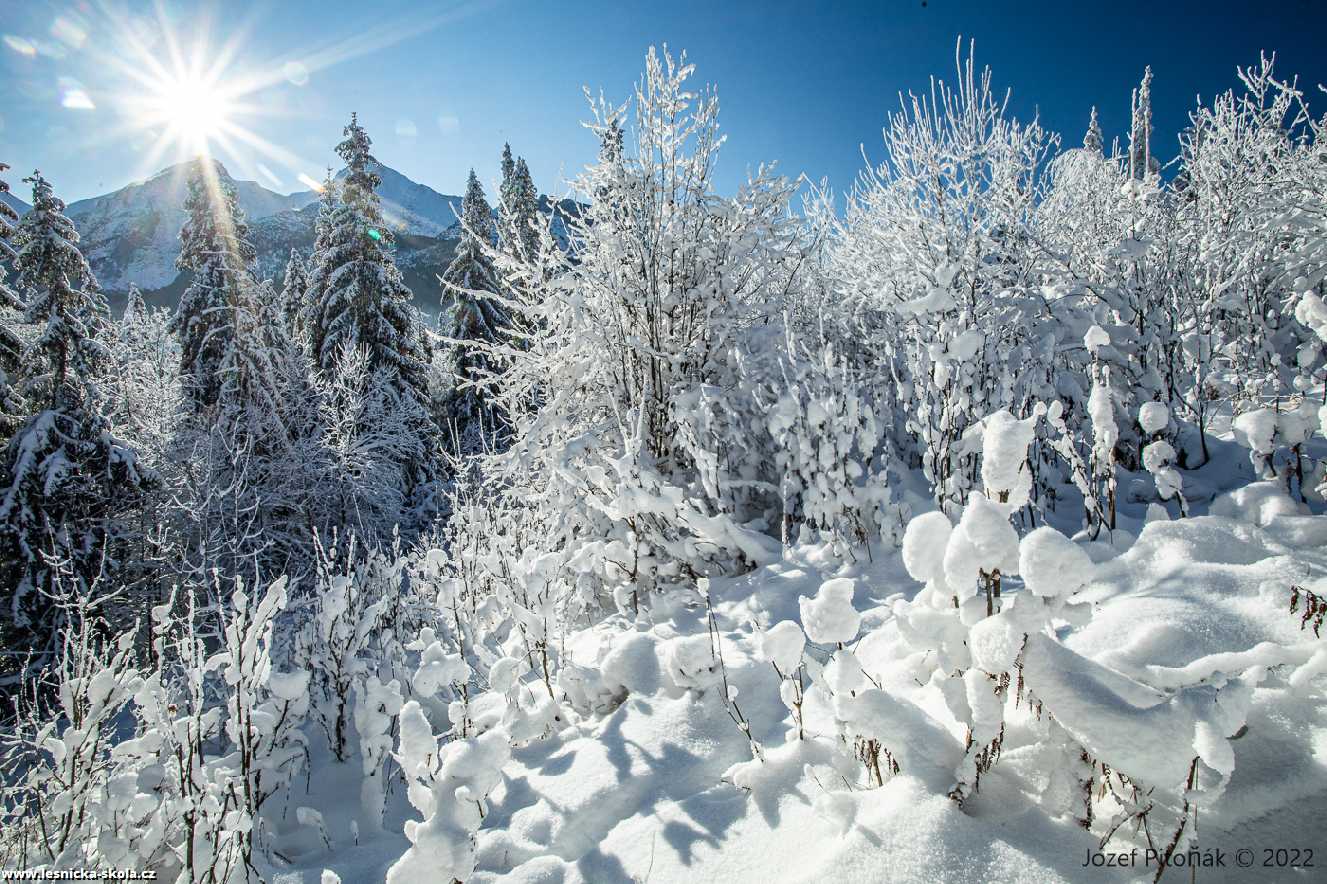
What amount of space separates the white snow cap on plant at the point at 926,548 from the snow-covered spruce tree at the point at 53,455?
41.7ft

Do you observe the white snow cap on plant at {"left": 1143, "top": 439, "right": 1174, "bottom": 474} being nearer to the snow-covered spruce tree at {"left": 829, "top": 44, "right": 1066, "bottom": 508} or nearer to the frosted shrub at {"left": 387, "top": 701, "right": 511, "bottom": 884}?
the snow-covered spruce tree at {"left": 829, "top": 44, "right": 1066, "bottom": 508}

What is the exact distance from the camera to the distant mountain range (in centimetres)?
8494

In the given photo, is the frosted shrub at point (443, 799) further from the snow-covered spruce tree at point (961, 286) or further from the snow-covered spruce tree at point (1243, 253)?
the snow-covered spruce tree at point (1243, 253)

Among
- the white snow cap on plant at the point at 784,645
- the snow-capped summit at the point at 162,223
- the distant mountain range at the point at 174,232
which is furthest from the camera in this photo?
the snow-capped summit at the point at 162,223

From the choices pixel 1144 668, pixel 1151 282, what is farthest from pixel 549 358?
pixel 1151 282

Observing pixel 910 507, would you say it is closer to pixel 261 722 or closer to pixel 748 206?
pixel 748 206

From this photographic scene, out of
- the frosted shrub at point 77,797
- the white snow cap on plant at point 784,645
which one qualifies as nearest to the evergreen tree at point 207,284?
the frosted shrub at point 77,797

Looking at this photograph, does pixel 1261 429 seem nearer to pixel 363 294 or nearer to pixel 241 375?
pixel 241 375

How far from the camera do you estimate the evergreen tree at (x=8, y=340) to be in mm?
9281

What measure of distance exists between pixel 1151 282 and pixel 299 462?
1534 cm

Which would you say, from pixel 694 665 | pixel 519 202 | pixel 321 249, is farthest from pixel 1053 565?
pixel 519 202

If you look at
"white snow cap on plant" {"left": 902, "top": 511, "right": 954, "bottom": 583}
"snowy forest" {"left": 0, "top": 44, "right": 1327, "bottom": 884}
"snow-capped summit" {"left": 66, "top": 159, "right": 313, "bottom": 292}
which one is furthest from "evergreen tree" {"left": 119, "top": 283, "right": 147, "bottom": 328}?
"snow-capped summit" {"left": 66, "top": 159, "right": 313, "bottom": 292}

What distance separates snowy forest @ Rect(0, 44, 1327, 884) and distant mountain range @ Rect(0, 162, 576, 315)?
7729cm

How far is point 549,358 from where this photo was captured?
5.08 m
